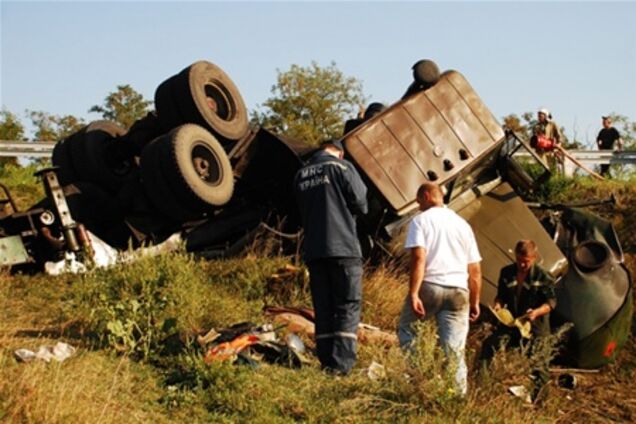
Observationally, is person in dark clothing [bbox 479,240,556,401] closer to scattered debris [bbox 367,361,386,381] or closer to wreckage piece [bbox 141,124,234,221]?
scattered debris [bbox 367,361,386,381]

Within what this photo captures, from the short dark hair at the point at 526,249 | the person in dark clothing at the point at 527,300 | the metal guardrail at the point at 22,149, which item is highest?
the metal guardrail at the point at 22,149

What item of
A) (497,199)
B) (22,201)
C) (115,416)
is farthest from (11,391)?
(22,201)

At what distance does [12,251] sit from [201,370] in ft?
14.6

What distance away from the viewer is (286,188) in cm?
1073

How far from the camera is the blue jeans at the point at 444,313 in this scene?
6434 mm

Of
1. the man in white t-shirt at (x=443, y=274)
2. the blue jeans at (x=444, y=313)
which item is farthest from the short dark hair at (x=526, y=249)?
the blue jeans at (x=444, y=313)

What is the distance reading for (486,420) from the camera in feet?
18.6

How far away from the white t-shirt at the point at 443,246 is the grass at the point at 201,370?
50 centimetres

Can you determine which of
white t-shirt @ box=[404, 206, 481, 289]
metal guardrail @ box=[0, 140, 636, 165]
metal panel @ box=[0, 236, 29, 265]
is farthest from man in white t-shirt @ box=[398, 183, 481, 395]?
metal guardrail @ box=[0, 140, 636, 165]

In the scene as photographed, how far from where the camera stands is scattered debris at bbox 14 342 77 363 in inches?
252

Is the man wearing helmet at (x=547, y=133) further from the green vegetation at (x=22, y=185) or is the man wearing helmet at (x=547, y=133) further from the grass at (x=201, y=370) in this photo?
the green vegetation at (x=22, y=185)

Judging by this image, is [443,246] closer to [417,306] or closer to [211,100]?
[417,306]

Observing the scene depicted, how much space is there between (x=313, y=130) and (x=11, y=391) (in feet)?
59.1

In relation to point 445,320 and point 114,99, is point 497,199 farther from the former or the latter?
point 114,99
